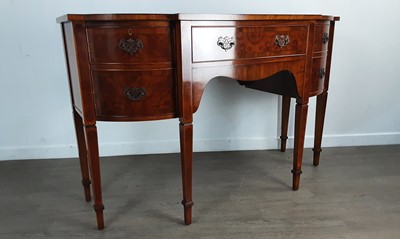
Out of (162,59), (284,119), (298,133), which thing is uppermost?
(162,59)

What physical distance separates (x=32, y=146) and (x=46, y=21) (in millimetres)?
816

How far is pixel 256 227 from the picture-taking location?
4.34 feet

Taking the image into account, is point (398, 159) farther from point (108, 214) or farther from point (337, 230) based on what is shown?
point (108, 214)

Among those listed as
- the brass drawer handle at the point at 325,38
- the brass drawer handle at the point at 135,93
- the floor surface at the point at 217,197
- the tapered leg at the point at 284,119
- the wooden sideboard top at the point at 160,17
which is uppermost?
the wooden sideboard top at the point at 160,17

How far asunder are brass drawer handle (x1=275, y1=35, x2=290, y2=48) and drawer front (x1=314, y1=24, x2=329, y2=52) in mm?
221

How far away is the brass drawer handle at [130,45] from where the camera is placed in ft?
3.50

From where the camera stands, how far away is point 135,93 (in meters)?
1.13

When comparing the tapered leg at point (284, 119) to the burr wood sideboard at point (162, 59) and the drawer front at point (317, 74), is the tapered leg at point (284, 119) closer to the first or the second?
the drawer front at point (317, 74)

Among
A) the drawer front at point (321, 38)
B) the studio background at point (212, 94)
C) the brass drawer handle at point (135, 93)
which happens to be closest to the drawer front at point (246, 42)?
the drawer front at point (321, 38)

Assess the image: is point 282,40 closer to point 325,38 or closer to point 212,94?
point 325,38

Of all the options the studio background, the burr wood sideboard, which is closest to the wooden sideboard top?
the burr wood sideboard

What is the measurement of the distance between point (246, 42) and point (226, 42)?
97mm

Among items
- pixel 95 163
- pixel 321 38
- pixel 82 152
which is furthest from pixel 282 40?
pixel 82 152

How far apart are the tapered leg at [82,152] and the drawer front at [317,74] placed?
1143 mm
